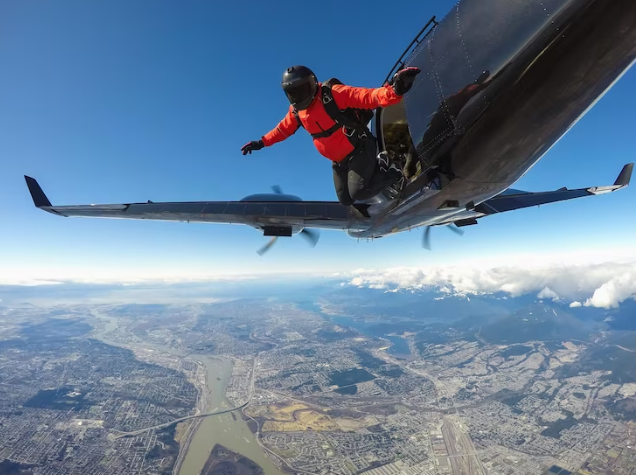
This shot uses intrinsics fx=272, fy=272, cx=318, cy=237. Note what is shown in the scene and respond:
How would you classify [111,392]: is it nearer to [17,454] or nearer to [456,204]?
[17,454]

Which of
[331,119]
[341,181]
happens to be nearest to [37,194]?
[341,181]

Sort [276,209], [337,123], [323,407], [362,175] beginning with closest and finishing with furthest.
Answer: [337,123] → [362,175] → [276,209] → [323,407]

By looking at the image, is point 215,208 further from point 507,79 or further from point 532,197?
point 532,197

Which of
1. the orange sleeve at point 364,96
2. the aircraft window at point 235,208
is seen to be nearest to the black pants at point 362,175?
the orange sleeve at point 364,96

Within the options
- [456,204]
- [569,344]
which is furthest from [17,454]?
[569,344]

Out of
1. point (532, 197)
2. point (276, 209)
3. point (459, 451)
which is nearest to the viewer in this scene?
point (276, 209)

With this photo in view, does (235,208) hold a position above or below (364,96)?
below
